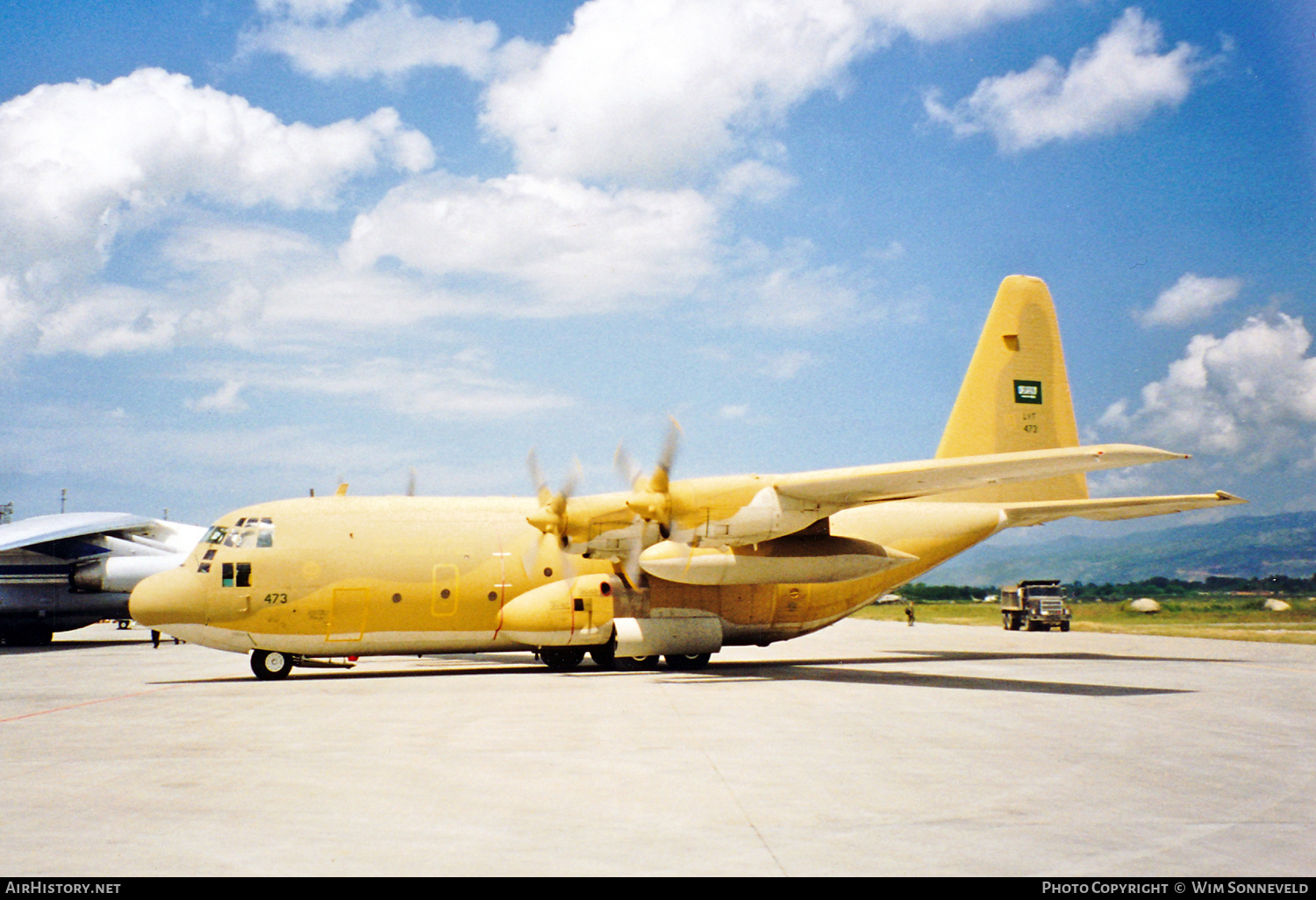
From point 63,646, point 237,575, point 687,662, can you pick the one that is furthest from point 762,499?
point 63,646

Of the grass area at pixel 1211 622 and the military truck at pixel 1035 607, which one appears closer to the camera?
the grass area at pixel 1211 622

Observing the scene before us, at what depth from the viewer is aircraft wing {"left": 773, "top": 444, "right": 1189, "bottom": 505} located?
1836 centimetres

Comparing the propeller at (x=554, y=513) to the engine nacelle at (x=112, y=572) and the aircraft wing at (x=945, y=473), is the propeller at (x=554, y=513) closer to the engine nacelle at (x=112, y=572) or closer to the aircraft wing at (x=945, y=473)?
the aircraft wing at (x=945, y=473)

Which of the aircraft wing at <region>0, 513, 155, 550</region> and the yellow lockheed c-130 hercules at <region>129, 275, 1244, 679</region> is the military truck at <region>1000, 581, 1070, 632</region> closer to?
the yellow lockheed c-130 hercules at <region>129, 275, 1244, 679</region>

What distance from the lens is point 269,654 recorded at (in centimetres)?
2280

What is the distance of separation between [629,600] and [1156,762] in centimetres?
1421

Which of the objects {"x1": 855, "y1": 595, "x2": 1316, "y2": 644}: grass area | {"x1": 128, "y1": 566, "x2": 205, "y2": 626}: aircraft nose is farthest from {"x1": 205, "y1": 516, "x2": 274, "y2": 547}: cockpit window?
{"x1": 855, "y1": 595, "x2": 1316, "y2": 644}: grass area

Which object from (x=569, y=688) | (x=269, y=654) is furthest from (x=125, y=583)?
(x=569, y=688)

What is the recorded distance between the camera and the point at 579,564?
2408 cm

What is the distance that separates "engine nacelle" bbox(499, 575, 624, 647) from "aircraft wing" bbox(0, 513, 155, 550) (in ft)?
66.0

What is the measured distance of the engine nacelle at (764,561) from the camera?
21906 millimetres

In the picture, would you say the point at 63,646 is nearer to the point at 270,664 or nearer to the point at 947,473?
the point at 270,664

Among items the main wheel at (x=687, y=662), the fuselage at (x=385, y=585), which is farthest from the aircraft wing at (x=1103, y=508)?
the main wheel at (x=687, y=662)

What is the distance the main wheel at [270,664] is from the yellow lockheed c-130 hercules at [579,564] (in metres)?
0.04
